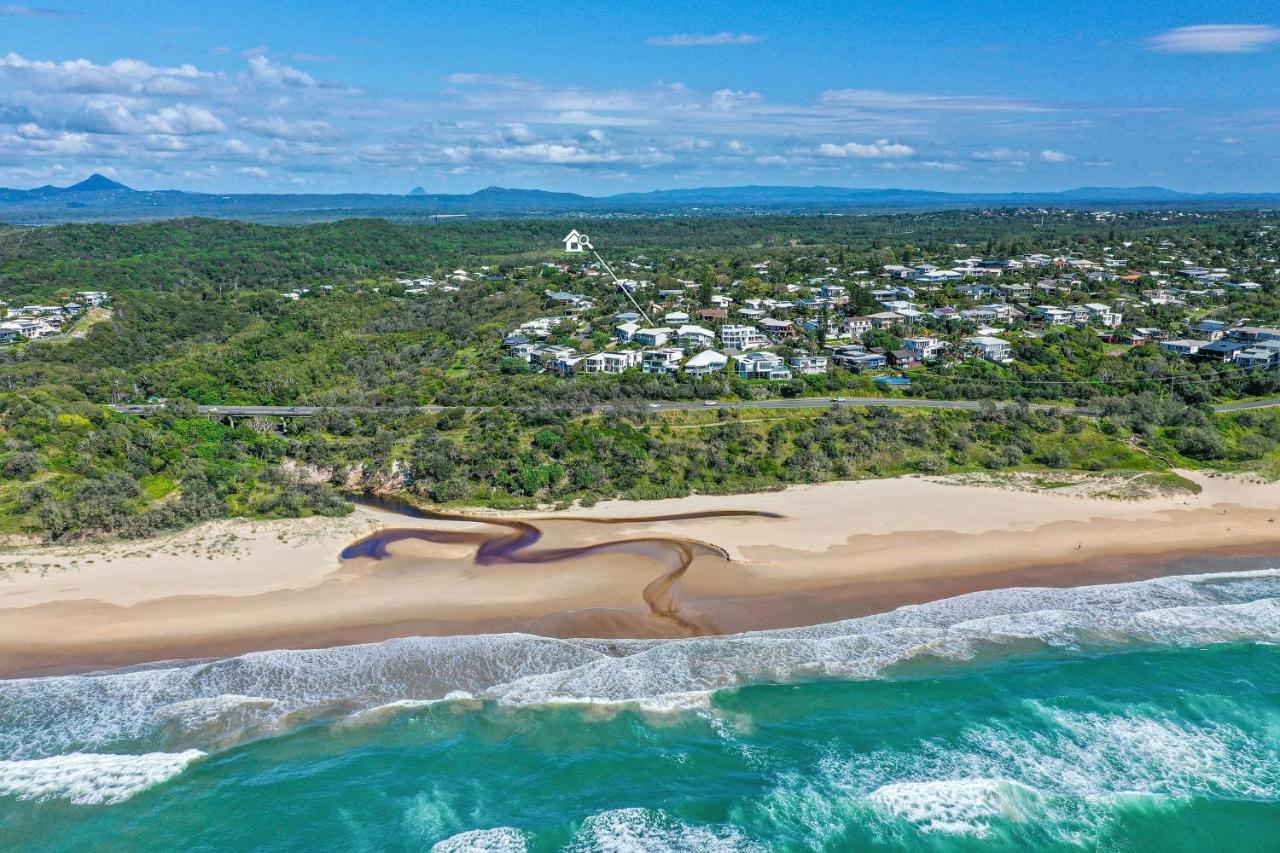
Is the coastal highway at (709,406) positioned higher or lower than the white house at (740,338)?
lower

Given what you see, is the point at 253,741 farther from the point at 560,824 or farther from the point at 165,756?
the point at 560,824

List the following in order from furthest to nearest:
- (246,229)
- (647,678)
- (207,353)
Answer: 1. (246,229)
2. (207,353)
3. (647,678)

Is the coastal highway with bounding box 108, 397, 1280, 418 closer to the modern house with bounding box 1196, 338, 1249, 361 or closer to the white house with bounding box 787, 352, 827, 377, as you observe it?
the modern house with bounding box 1196, 338, 1249, 361

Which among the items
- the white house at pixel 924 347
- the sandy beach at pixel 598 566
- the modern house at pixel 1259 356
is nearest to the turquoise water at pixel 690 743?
the sandy beach at pixel 598 566

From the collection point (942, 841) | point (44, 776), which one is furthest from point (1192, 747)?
point (44, 776)

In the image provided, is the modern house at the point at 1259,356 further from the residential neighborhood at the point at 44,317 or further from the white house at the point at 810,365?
the residential neighborhood at the point at 44,317

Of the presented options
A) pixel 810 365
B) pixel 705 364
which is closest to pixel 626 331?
pixel 705 364
